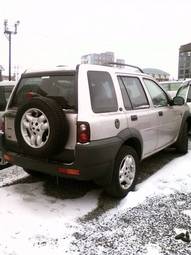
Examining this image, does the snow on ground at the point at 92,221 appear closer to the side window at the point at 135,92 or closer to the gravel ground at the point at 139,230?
the gravel ground at the point at 139,230

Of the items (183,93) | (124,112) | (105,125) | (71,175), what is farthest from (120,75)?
(183,93)

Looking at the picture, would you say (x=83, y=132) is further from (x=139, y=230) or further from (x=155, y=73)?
(x=155, y=73)

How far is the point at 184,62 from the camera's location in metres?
41.4

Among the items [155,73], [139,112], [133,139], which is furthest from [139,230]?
[155,73]

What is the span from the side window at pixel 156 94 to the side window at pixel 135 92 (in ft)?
0.91

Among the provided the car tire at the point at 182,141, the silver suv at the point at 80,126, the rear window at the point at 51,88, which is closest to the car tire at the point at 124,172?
the silver suv at the point at 80,126

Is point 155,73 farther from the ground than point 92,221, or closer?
farther from the ground

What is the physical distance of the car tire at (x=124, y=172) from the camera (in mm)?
3750

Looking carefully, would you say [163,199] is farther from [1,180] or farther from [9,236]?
[1,180]

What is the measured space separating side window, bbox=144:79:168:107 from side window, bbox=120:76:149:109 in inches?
10.9

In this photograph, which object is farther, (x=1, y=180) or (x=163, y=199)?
(x=1, y=180)

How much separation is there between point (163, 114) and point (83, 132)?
7.32 feet

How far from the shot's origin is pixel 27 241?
291cm

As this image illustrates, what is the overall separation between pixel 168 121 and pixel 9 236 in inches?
134
